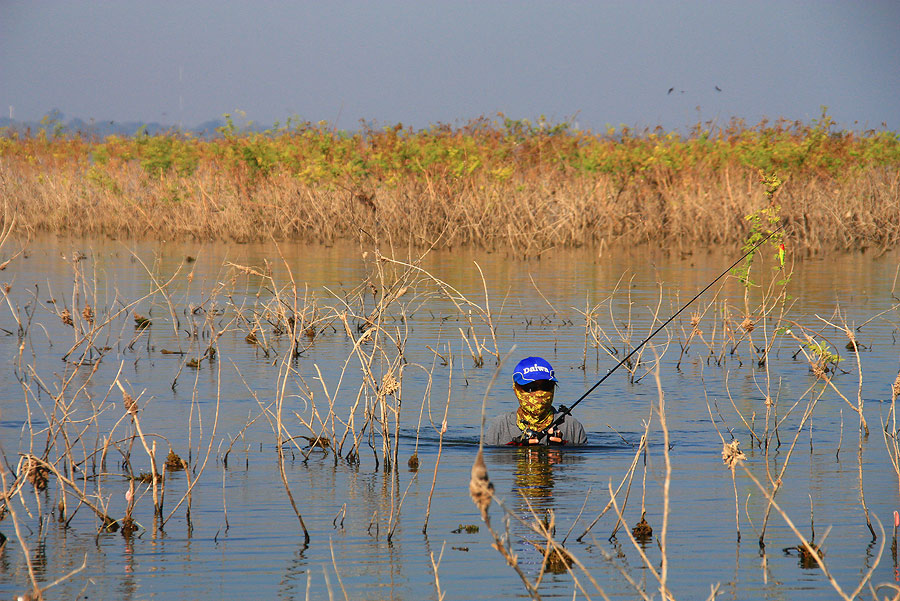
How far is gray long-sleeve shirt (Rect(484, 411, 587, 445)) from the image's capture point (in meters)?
8.52

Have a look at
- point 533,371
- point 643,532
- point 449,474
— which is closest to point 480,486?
point 643,532

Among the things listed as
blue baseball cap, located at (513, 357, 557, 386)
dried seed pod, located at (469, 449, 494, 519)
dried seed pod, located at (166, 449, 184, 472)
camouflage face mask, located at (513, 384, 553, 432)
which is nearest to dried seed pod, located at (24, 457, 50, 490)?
dried seed pod, located at (166, 449, 184, 472)

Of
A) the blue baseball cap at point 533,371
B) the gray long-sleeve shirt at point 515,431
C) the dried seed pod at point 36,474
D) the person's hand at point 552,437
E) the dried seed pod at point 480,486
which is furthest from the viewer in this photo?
the gray long-sleeve shirt at point 515,431

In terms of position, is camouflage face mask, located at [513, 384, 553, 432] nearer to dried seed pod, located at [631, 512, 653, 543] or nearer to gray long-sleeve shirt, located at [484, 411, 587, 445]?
gray long-sleeve shirt, located at [484, 411, 587, 445]

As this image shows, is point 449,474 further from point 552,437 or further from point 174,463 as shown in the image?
point 174,463

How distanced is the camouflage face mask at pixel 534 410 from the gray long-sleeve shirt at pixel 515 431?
14cm

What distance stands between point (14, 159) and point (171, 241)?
9.94 metres

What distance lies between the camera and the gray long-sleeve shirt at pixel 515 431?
8.52 meters

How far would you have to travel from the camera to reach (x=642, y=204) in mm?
24484

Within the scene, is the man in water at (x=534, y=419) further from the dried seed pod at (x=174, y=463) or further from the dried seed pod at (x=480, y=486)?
the dried seed pod at (x=480, y=486)

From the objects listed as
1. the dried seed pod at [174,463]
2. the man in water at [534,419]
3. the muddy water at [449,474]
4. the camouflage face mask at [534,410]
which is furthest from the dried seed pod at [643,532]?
the dried seed pod at [174,463]

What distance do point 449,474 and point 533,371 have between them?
3.02ft

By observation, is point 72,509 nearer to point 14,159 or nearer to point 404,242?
point 404,242

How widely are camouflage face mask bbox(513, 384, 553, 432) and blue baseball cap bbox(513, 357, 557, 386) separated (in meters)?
0.13
